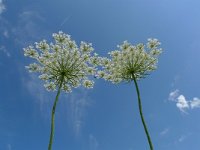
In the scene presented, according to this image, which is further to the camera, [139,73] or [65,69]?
[139,73]

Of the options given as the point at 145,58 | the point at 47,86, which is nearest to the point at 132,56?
the point at 145,58

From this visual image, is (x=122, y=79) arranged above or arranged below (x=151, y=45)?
below

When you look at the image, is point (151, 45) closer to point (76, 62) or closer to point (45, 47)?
point (76, 62)

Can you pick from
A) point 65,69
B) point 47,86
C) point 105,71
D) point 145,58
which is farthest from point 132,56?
point 47,86

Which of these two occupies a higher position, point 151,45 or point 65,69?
point 151,45

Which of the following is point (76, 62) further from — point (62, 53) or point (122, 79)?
point (122, 79)
